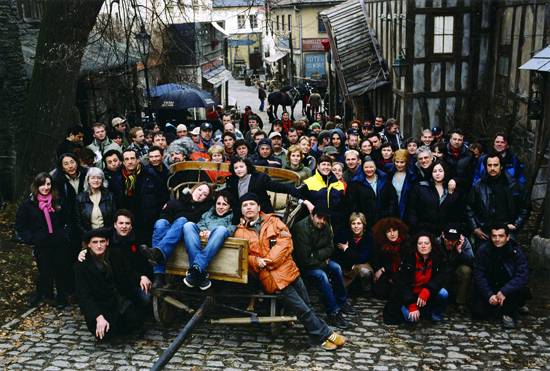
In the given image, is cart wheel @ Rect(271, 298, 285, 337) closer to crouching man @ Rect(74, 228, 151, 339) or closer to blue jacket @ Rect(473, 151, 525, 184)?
crouching man @ Rect(74, 228, 151, 339)

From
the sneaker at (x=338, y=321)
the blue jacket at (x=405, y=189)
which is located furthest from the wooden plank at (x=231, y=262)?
the blue jacket at (x=405, y=189)

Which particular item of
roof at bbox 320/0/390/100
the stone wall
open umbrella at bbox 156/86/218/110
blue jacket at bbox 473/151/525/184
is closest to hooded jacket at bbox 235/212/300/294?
blue jacket at bbox 473/151/525/184

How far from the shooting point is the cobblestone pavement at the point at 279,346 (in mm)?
5730

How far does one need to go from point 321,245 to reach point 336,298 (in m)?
0.76

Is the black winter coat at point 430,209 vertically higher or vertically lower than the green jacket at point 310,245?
higher

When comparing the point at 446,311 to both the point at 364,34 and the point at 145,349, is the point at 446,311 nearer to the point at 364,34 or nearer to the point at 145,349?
the point at 145,349

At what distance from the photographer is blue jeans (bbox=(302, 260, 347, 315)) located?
21.6 ft

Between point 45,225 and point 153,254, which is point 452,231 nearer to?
point 153,254

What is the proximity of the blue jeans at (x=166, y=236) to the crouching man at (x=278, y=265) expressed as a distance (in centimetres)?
68

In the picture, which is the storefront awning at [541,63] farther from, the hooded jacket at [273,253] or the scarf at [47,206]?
the scarf at [47,206]

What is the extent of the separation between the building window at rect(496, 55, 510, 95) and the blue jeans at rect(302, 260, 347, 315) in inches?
338

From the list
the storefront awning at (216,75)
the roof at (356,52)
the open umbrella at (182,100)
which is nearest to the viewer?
the open umbrella at (182,100)

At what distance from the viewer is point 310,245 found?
667cm

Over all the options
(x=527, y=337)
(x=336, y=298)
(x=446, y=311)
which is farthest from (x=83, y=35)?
(x=527, y=337)
